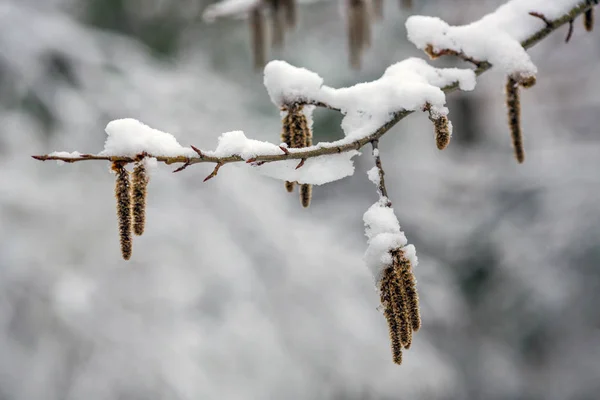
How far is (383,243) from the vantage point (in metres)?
0.91

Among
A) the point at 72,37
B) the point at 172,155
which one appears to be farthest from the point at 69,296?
the point at 172,155

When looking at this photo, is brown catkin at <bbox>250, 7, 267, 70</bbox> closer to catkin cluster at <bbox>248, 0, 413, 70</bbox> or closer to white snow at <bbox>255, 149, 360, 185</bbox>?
catkin cluster at <bbox>248, 0, 413, 70</bbox>

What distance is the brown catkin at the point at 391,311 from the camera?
0.89 m

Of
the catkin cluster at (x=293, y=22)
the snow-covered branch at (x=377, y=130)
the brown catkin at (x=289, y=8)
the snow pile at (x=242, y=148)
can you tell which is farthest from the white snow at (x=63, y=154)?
the brown catkin at (x=289, y=8)

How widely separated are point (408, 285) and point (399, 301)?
0.03 metres

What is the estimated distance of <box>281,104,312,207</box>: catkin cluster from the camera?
99 cm

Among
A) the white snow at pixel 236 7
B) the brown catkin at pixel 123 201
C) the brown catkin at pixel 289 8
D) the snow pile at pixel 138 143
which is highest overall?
the white snow at pixel 236 7

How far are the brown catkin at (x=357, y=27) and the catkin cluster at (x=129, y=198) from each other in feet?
3.33

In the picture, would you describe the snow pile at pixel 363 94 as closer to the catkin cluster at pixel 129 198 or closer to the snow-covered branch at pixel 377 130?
the snow-covered branch at pixel 377 130

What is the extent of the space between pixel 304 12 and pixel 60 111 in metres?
3.38

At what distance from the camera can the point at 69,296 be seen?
2.99 m

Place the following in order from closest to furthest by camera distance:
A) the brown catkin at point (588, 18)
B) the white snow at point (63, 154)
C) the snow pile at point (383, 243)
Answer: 1. the white snow at point (63, 154)
2. the snow pile at point (383, 243)
3. the brown catkin at point (588, 18)

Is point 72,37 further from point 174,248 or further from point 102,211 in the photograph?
point 174,248

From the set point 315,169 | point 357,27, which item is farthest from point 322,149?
point 357,27
